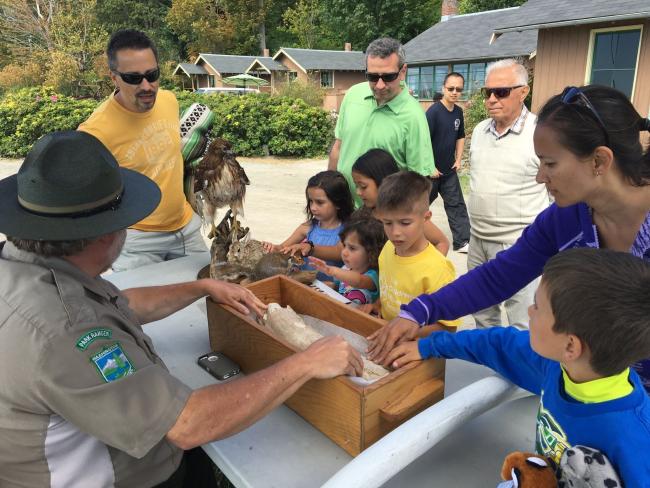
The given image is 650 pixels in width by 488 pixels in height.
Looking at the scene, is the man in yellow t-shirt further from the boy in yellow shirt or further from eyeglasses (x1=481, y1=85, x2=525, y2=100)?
eyeglasses (x1=481, y1=85, x2=525, y2=100)

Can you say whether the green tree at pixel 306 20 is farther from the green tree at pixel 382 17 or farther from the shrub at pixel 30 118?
the shrub at pixel 30 118

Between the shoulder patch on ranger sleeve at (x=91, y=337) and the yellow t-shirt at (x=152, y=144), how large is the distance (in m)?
1.87

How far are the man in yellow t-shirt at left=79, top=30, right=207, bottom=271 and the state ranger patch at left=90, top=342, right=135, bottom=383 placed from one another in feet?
6.11

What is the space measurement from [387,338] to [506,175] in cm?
209

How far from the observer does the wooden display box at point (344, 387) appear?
1289mm

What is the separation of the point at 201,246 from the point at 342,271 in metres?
1.27

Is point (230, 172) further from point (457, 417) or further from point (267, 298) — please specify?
point (457, 417)

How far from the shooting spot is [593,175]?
59.1 inches

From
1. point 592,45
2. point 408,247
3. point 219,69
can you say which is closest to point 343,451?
point 408,247

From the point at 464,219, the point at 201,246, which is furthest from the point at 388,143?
the point at 464,219

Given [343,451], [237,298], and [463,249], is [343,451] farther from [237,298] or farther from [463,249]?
[463,249]

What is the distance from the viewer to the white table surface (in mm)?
1251

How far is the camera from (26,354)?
1139mm

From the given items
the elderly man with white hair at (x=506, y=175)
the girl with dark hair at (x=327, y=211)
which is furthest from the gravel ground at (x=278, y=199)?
the girl with dark hair at (x=327, y=211)
